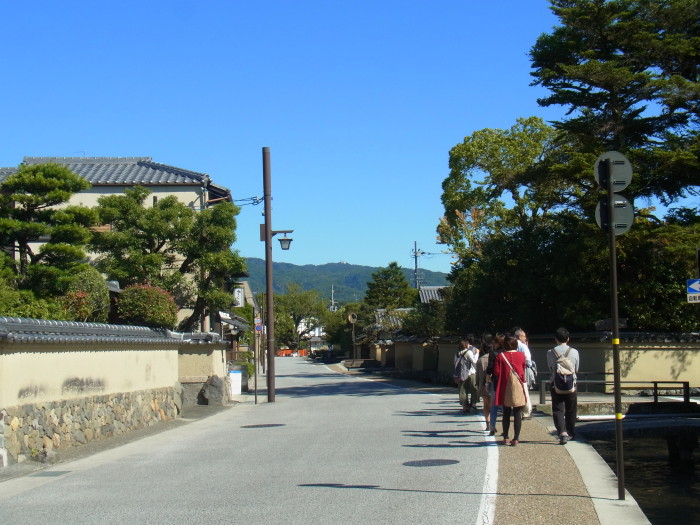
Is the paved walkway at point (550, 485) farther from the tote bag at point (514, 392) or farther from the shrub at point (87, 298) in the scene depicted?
the shrub at point (87, 298)

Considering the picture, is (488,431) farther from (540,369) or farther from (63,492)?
(540,369)

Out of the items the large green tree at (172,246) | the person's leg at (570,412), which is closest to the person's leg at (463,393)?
the person's leg at (570,412)

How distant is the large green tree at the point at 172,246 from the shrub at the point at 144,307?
3.24 meters

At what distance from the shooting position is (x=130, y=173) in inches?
1430

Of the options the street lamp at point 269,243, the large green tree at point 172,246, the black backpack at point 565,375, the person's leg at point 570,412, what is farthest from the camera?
the street lamp at point 269,243

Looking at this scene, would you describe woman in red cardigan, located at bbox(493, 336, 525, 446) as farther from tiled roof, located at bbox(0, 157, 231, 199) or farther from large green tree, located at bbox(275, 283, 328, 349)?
large green tree, located at bbox(275, 283, 328, 349)

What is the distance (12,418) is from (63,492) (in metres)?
2.39

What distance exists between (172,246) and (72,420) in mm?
10408

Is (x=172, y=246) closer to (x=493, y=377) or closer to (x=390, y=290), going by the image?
(x=493, y=377)

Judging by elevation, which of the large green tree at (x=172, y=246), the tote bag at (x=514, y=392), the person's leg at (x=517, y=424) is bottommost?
the person's leg at (x=517, y=424)

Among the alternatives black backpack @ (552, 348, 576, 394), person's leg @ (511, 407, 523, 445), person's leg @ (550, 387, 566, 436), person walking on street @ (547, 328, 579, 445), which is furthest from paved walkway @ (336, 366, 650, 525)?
black backpack @ (552, 348, 576, 394)

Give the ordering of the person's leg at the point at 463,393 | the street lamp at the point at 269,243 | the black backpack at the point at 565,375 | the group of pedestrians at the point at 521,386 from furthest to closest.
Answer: the street lamp at the point at 269,243
the person's leg at the point at 463,393
the black backpack at the point at 565,375
the group of pedestrians at the point at 521,386

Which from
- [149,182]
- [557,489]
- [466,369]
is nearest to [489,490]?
[557,489]

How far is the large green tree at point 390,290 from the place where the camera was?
7906 centimetres
